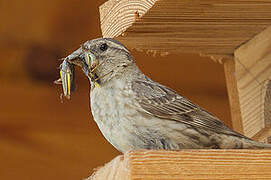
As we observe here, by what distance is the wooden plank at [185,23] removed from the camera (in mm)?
2941

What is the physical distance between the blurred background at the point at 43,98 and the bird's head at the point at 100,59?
0.99 meters

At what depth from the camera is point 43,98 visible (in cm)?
413

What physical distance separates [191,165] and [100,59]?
2.86ft

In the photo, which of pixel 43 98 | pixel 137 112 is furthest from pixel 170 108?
pixel 43 98

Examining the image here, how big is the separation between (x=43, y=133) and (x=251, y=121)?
1199 millimetres

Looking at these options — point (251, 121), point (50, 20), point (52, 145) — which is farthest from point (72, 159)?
point (251, 121)

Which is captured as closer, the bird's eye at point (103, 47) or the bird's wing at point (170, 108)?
the bird's wing at point (170, 108)

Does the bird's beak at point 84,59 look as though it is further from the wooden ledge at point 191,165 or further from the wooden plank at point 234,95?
the wooden plank at point 234,95

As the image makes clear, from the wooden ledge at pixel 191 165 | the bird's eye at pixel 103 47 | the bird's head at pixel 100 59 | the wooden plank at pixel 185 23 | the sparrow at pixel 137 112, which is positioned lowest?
the wooden ledge at pixel 191 165

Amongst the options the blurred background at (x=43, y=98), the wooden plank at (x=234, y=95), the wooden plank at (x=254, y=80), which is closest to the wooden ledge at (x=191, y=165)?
the wooden plank at (x=254, y=80)

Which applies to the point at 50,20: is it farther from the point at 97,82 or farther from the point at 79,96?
the point at 97,82

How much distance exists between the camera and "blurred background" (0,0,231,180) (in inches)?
160

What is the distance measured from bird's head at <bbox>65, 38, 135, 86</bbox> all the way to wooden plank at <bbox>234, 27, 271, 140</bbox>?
2.29 ft

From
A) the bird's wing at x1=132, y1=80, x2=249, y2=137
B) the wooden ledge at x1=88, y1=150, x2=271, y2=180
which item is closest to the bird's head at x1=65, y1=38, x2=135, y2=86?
the bird's wing at x1=132, y1=80, x2=249, y2=137
